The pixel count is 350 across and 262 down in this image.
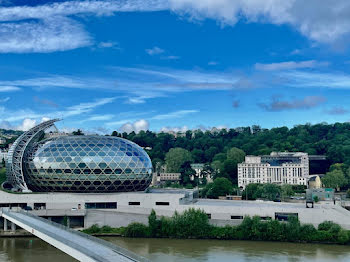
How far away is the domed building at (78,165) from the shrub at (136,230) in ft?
22.2

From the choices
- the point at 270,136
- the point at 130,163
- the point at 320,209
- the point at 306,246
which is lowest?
the point at 306,246

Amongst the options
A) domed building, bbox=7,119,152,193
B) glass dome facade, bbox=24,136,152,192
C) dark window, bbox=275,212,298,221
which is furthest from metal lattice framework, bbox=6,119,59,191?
dark window, bbox=275,212,298,221

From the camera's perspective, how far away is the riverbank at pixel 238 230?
1436 inches

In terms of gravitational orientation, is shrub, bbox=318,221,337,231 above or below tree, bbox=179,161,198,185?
below

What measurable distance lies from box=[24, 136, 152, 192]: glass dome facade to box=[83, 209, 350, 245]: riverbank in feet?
18.9

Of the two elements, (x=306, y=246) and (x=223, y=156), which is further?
(x=223, y=156)

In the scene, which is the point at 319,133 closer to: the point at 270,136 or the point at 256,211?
the point at 270,136

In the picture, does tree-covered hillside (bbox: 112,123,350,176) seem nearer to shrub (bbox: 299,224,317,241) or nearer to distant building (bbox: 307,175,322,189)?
distant building (bbox: 307,175,322,189)

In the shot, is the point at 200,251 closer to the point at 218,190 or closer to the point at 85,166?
the point at 85,166

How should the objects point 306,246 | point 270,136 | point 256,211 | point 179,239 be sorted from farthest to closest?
1. point 270,136
2. point 256,211
3. point 179,239
4. point 306,246

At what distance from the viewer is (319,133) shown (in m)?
139

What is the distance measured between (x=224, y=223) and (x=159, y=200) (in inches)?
288

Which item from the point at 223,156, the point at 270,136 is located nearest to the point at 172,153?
the point at 223,156

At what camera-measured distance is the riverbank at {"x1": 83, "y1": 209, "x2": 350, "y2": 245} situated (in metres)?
36.5
